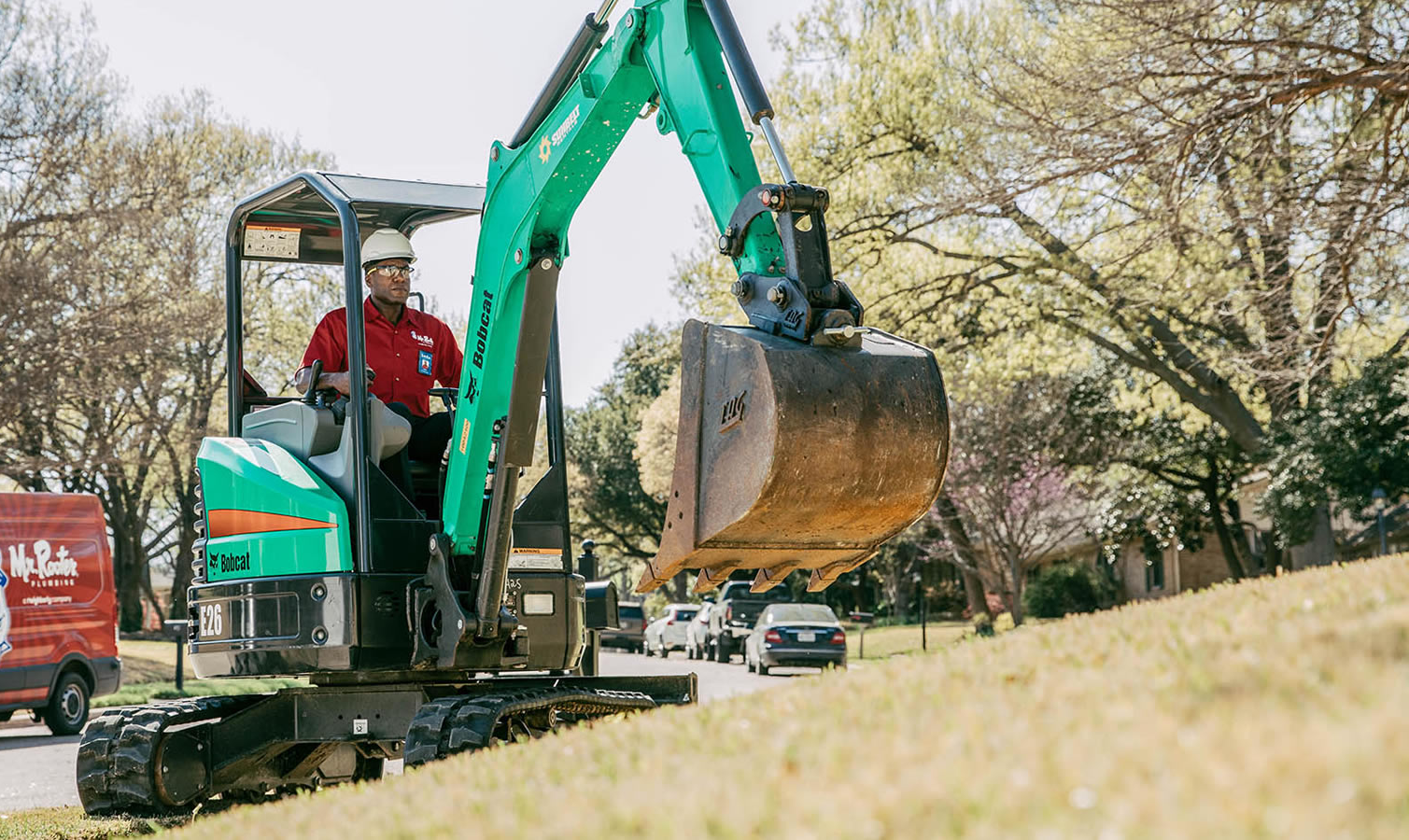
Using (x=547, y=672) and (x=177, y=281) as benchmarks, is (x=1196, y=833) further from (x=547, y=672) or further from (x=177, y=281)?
(x=177, y=281)

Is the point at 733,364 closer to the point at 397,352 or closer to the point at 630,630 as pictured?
the point at 397,352

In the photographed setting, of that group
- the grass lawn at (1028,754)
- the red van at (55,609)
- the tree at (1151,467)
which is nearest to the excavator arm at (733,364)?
the grass lawn at (1028,754)

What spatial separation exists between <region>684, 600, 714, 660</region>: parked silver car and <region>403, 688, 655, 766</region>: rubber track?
30.4m

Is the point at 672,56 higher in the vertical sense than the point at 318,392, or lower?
higher

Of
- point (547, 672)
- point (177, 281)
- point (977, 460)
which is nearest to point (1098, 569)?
point (977, 460)

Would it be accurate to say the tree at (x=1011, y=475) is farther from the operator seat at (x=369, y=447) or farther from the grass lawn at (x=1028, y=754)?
the grass lawn at (x=1028, y=754)

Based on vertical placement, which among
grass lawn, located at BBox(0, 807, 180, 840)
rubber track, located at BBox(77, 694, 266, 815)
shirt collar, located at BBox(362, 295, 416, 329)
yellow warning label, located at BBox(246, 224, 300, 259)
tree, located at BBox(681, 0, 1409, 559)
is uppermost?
tree, located at BBox(681, 0, 1409, 559)

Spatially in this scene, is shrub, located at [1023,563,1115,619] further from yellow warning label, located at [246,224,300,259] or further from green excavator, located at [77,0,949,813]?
yellow warning label, located at [246,224,300,259]

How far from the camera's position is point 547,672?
8.66 metres

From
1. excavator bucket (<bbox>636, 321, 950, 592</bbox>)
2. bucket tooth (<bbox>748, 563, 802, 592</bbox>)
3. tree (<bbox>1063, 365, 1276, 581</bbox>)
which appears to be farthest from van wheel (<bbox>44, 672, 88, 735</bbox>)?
tree (<bbox>1063, 365, 1276, 581</bbox>)

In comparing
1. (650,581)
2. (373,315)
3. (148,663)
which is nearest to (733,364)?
(650,581)

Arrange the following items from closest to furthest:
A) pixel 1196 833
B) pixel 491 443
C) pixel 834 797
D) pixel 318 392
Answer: pixel 1196 833
pixel 834 797
pixel 491 443
pixel 318 392

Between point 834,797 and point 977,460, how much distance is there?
35.3m

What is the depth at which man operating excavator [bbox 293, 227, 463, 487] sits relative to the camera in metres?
8.43
